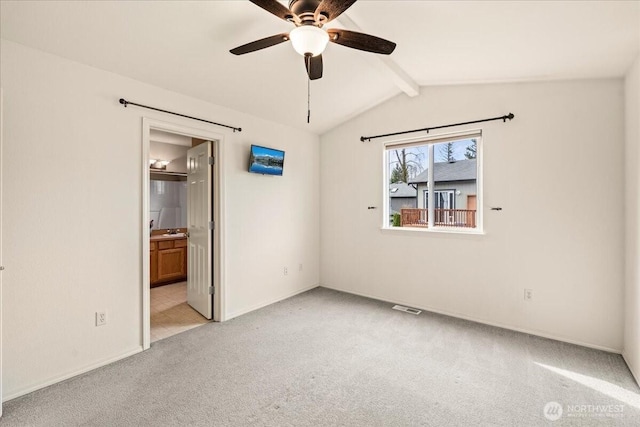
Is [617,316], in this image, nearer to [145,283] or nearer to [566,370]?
[566,370]

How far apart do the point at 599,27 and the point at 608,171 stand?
1270 millimetres

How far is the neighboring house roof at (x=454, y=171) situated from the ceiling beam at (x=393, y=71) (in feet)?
3.07

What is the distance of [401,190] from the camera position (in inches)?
156

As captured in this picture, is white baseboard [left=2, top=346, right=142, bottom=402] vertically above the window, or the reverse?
the window

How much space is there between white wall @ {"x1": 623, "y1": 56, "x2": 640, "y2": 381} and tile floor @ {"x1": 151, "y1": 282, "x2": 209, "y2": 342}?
384 cm

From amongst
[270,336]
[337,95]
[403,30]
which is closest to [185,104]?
[337,95]

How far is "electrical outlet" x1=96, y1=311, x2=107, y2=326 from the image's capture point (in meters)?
2.41

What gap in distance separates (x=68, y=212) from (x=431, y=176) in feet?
11.8

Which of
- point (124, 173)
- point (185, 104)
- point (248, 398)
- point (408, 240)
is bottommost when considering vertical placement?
point (248, 398)

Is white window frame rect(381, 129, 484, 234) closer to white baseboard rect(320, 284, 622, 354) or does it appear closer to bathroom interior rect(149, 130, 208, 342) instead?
white baseboard rect(320, 284, 622, 354)

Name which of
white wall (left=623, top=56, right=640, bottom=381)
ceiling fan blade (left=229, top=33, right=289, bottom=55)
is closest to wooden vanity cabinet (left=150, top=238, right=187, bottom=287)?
ceiling fan blade (left=229, top=33, right=289, bottom=55)

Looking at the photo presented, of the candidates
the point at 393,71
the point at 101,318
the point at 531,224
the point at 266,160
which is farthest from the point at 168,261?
the point at 531,224

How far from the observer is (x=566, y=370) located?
2.32 meters

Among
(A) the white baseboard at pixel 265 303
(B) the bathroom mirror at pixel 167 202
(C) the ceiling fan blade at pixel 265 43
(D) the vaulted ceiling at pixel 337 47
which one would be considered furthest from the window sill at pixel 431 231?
(B) the bathroom mirror at pixel 167 202
